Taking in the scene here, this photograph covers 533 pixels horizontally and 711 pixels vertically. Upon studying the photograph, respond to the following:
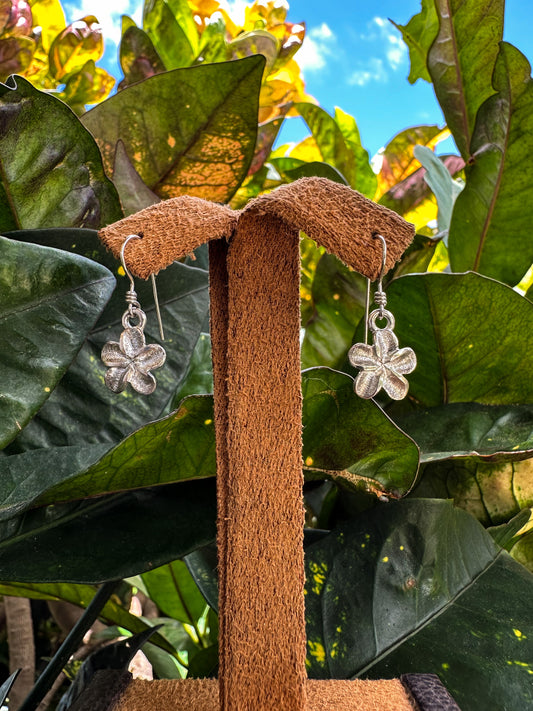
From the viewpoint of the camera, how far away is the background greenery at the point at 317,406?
1.15ft

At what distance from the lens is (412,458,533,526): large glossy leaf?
478 mm

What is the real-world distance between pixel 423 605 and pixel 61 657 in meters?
0.24

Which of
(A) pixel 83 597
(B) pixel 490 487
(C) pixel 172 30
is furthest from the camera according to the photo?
(C) pixel 172 30

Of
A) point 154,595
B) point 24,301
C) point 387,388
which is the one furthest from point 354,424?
point 154,595

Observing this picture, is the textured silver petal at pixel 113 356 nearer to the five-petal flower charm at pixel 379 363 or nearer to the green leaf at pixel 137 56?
the five-petal flower charm at pixel 379 363

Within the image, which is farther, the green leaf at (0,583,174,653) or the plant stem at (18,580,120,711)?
the green leaf at (0,583,174,653)

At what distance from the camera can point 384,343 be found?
11.2 inches

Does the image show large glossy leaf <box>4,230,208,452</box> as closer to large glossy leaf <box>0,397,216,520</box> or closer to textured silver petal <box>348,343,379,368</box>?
large glossy leaf <box>0,397,216,520</box>

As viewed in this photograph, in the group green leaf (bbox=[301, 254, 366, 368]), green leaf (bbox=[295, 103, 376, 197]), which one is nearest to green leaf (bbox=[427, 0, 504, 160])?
green leaf (bbox=[301, 254, 366, 368])

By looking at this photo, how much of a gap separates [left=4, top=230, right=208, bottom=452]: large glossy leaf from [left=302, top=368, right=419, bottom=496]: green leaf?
0.12 meters

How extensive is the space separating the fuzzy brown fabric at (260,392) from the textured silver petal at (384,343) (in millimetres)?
28

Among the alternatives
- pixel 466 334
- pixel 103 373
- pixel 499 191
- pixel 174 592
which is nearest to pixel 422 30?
pixel 499 191

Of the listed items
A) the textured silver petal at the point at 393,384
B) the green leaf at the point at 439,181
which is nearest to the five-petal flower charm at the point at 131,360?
the textured silver petal at the point at 393,384

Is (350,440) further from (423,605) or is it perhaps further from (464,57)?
(464,57)
